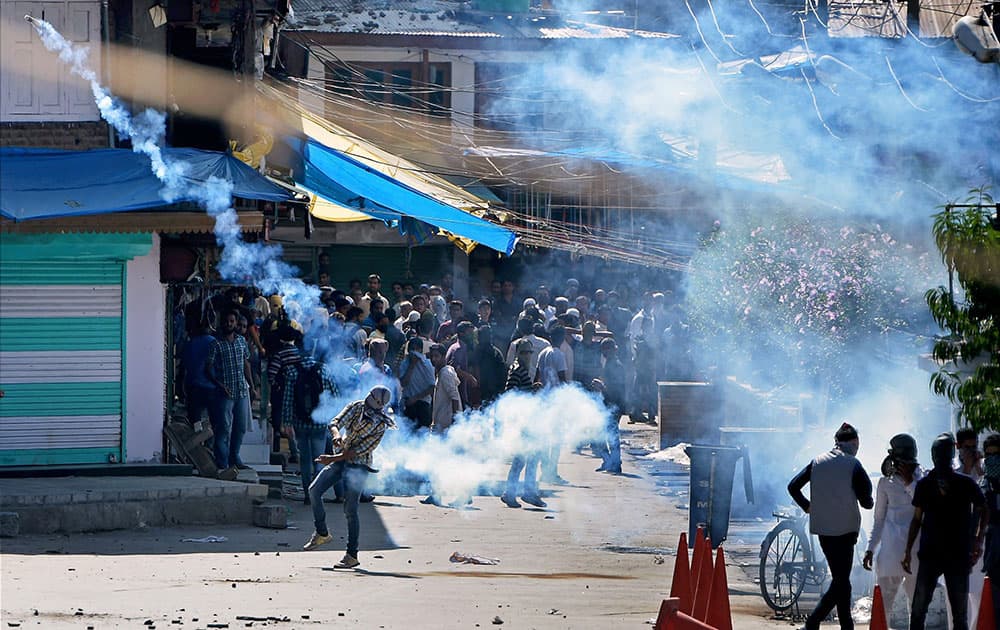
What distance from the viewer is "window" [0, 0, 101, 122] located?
13695 millimetres

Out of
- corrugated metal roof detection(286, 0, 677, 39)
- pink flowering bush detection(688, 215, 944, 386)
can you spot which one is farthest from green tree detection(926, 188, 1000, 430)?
corrugated metal roof detection(286, 0, 677, 39)

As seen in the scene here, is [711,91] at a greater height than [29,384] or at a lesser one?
greater

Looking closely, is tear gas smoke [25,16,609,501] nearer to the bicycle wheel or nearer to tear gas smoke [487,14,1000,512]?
tear gas smoke [487,14,1000,512]

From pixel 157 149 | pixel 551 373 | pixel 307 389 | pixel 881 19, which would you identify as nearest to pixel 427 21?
pixel 881 19

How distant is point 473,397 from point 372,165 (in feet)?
13.8

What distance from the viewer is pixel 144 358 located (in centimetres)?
1409

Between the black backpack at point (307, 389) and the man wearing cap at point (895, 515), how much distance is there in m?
6.47

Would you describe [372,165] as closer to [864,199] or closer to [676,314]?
[676,314]

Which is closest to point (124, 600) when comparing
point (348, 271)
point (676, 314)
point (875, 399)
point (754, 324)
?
point (875, 399)

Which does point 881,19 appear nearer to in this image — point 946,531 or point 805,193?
point 805,193

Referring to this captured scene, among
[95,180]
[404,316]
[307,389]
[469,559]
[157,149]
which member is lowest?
[469,559]

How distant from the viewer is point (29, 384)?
13.7 m

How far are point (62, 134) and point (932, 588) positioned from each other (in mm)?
9308

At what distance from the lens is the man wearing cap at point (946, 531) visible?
8.08 metres
